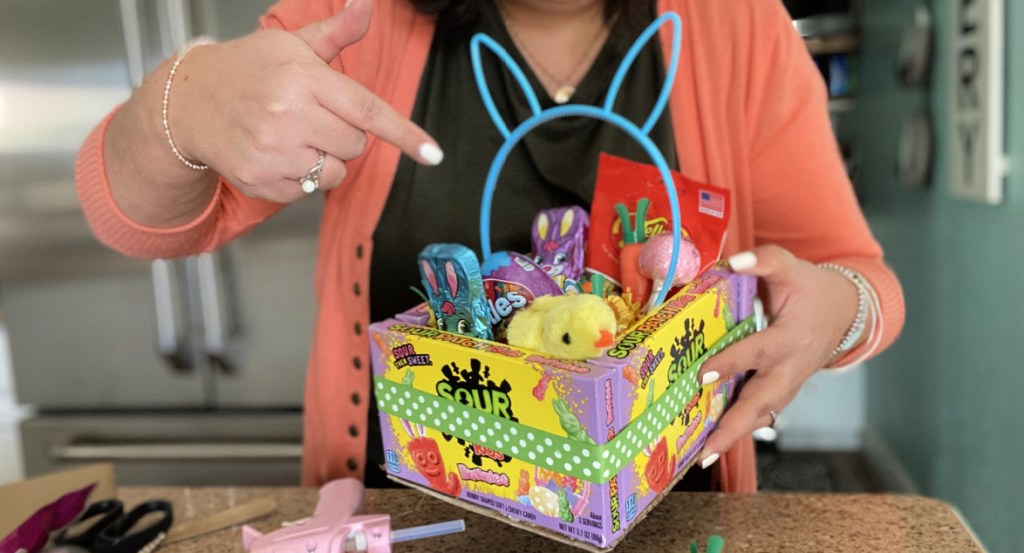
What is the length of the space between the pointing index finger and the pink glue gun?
11.6 inches

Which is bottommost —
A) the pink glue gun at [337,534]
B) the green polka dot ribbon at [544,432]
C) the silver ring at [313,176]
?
the pink glue gun at [337,534]

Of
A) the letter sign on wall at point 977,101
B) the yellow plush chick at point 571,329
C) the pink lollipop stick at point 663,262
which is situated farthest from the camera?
the letter sign on wall at point 977,101

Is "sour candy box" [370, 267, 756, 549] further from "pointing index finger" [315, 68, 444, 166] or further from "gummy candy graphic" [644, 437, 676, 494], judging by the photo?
"pointing index finger" [315, 68, 444, 166]

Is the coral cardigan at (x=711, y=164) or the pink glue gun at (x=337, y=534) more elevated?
the coral cardigan at (x=711, y=164)

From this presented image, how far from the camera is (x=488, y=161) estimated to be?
89cm

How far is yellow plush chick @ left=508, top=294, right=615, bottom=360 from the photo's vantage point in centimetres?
52

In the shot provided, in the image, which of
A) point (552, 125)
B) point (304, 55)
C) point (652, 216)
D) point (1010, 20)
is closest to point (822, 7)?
point (1010, 20)

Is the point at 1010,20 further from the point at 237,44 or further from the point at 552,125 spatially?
the point at 237,44

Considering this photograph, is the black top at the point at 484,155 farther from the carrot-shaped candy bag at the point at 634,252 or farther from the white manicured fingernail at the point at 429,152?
the white manicured fingernail at the point at 429,152

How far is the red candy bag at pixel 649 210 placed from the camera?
685 mm

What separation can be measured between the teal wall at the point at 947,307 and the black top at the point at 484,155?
0.90 metres

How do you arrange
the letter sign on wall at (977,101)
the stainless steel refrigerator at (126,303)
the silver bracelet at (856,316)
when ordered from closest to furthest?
1. the silver bracelet at (856,316)
2. the letter sign on wall at (977,101)
3. the stainless steel refrigerator at (126,303)

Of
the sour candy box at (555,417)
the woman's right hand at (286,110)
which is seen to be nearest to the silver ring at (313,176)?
the woman's right hand at (286,110)

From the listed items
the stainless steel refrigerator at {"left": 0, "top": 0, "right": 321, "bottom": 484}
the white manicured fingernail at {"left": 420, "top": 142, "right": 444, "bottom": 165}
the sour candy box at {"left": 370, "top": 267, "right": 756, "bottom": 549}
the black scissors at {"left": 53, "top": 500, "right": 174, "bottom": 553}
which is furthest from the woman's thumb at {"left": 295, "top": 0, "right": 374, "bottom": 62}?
the stainless steel refrigerator at {"left": 0, "top": 0, "right": 321, "bottom": 484}
